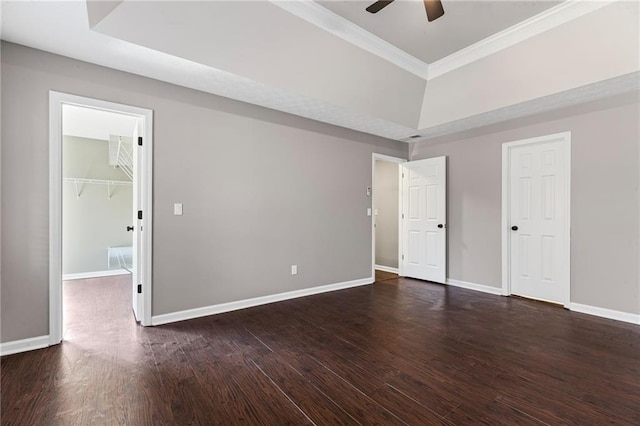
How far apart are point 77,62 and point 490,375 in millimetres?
4261

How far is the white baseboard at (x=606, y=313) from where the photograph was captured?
317 cm

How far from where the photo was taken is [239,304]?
141 inches

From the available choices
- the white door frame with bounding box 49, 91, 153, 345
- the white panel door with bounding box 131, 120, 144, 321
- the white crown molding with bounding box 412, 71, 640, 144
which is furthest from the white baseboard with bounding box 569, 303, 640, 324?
the white door frame with bounding box 49, 91, 153, 345

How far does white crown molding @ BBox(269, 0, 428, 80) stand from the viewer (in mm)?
2732

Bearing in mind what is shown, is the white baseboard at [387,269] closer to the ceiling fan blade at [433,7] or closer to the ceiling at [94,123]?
the ceiling fan blade at [433,7]

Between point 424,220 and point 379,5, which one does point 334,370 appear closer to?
point 379,5

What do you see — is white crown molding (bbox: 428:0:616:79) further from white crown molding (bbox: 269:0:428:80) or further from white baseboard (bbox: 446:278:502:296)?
white baseboard (bbox: 446:278:502:296)

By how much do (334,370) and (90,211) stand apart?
5688 millimetres

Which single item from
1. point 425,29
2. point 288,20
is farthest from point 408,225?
point 288,20

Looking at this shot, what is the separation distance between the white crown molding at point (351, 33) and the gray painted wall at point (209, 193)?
1.25 m

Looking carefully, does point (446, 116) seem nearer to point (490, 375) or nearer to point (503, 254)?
point (503, 254)

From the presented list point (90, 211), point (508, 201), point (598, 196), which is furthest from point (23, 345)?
point (598, 196)

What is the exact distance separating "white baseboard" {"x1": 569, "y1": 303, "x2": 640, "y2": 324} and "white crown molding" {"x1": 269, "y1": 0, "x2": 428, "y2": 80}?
3394 mm

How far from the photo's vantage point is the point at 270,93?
3232 mm
